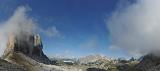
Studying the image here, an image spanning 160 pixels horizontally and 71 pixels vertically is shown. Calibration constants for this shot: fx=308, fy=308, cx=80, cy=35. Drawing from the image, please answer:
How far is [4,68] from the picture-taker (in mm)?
180375

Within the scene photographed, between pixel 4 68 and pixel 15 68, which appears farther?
pixel 15 68

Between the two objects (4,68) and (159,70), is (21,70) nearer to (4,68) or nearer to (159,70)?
(4,68)

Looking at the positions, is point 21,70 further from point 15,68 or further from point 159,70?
point 159,70

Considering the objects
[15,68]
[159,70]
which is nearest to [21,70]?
[15,68]

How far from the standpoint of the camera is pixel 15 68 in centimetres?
19238

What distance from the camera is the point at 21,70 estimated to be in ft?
625

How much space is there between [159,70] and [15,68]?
88935 mm

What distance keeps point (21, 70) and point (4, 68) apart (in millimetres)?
13220

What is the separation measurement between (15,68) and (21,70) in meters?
4.56

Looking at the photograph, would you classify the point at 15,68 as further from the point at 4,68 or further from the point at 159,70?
the point at 159,70

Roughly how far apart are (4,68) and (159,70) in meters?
93.1
